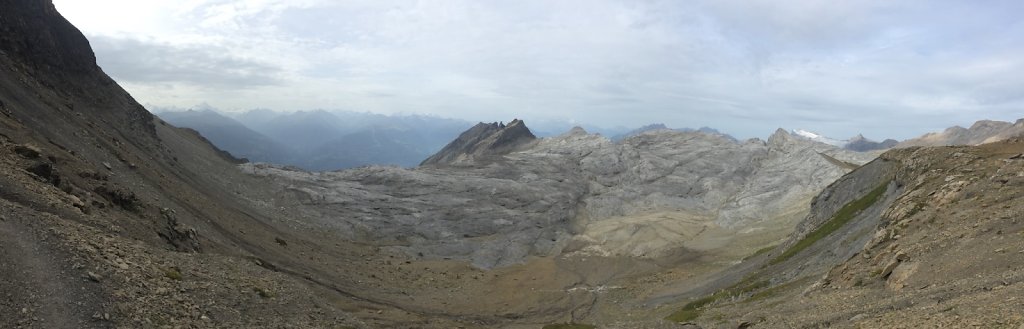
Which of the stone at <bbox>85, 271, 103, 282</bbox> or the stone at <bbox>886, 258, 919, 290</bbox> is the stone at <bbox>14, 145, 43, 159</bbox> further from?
the stone at <bbox>886, 258, 919, 290</bbox>

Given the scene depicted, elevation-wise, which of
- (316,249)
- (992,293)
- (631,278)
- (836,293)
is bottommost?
(631,278)

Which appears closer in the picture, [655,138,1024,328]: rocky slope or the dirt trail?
the dirt trail

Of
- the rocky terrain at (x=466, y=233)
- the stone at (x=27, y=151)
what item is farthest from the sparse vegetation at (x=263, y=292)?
the stone at (x=27, y=151)

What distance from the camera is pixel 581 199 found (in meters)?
154

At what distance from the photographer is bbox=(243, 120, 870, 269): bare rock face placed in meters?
115

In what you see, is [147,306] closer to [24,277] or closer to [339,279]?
[24,277]

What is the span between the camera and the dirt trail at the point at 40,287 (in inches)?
840

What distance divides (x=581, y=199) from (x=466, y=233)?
42.9 meters

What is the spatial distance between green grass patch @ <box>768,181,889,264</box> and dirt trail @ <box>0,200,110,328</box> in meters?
63.5

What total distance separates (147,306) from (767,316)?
1383 inches

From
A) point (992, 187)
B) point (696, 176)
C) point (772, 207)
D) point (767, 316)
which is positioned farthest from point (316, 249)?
point (696, 176)

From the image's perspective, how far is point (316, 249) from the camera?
280 ft

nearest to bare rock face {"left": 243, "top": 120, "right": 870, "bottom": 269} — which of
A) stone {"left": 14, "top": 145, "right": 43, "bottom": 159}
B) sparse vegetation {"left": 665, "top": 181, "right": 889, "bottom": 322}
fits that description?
sparse vegetation {"left": 665, "top": 181, "right": 889, "bottom": 322}

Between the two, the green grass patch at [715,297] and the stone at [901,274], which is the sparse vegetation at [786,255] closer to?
the green grass patch at [715,297]
